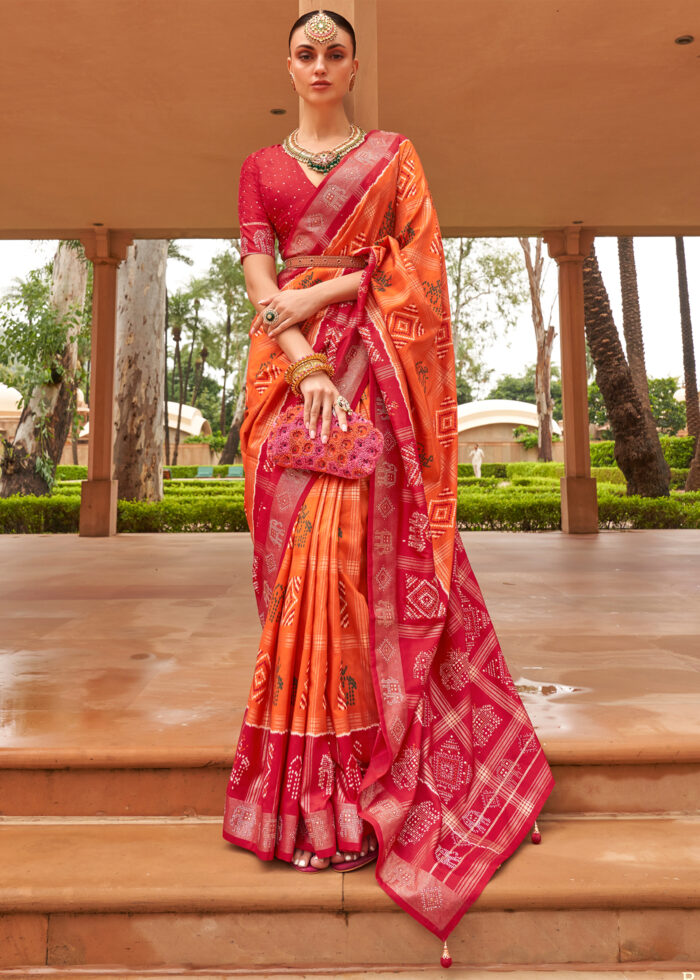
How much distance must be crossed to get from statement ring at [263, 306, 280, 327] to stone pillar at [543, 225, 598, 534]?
7325mm

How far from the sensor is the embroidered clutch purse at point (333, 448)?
189 centimetres

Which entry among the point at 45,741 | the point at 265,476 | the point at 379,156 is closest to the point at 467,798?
the point at 265,476

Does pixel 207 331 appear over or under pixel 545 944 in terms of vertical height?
over

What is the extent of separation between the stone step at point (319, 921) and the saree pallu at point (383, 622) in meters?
0.08

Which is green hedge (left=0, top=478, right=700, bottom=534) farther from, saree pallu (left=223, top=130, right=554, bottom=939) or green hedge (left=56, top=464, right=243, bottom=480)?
green hedge (left=56, top=464, right=243, bottom=480)

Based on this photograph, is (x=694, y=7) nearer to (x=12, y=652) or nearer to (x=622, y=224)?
(x=622, y=224)

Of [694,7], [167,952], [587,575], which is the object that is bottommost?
[167,952]

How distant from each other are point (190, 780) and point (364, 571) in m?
0.74

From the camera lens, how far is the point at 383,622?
6.25ft

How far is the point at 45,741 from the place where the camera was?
7.06 ft

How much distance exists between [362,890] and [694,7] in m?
5.16

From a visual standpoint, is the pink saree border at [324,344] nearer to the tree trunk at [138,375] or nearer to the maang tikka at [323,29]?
the maang tikka at [323,29]

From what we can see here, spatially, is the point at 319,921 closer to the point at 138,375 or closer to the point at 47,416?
the point at 138,375

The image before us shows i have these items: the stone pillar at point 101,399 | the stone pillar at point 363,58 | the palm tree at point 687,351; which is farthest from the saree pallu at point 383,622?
the palm tree at point 687,351
